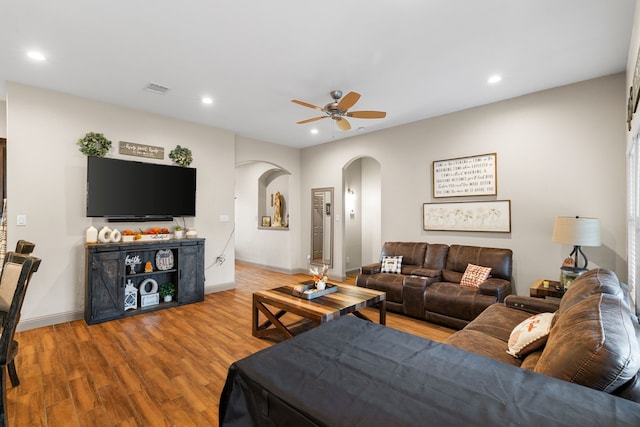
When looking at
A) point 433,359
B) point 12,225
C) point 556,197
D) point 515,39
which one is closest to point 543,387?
point 433,359

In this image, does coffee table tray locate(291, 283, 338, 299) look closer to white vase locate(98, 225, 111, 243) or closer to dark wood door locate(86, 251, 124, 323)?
dark wood door locate(86, 251, 124, 323)

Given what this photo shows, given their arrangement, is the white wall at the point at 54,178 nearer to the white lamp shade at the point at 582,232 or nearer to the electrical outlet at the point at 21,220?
the electrical outlet at the point at 21,220

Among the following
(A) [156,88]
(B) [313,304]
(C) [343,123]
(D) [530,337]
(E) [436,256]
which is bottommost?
(B) [313,304]

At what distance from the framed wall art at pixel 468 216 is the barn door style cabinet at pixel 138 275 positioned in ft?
11.9

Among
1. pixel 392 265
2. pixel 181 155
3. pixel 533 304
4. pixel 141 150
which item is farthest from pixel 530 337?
pixel 141 150

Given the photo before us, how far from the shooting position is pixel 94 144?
398 cm

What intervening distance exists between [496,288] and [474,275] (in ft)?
1.57

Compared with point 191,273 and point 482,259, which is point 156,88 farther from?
point 482,259

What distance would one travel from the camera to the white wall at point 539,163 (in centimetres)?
336

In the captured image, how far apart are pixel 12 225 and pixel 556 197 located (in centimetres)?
648

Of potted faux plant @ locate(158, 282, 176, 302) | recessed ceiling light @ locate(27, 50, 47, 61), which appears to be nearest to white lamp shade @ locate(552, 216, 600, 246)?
potted faux plant @ locate(158, 282, 176, 302)

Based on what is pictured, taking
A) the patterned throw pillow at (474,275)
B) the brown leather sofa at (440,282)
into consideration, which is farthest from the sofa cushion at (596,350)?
the patterned throw pillow at (474,275)

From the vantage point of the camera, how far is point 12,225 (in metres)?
3.52

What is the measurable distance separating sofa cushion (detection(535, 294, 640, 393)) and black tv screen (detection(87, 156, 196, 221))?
15.5 feet
